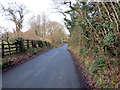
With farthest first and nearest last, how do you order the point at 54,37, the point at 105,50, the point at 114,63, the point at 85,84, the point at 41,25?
1. the point at 54,37
2. the point at 41,25
3. the point at 105,50
4. the point at 114,63
5. the point at 85,84

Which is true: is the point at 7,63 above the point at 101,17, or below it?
below

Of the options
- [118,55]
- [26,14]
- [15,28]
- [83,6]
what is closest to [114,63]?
[118,55]

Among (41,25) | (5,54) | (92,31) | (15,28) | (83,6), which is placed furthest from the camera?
(41,25)

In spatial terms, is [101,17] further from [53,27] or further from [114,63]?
[53,27]

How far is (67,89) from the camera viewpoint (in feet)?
10.8

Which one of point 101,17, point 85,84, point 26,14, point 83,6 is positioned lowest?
point 85,84

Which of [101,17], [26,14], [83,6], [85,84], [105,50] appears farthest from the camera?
[26,14]

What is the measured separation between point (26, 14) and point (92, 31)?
13468mm

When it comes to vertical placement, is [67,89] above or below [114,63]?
below

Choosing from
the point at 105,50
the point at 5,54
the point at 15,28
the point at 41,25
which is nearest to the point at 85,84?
the point at 105,50

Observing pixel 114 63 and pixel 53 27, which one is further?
pixel 53 27

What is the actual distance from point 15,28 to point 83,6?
10189 mm

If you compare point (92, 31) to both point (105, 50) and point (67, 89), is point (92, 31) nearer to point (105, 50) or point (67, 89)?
point (105, 50)

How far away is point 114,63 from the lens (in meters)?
4.04
